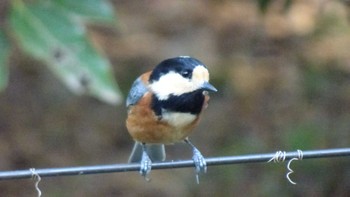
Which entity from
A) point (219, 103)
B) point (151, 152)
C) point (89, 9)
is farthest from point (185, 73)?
point (219, 103)

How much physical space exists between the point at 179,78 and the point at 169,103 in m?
0.13

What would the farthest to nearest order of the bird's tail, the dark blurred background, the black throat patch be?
1. the dark blurred background
2. the bird's tail
3. the black throat patch

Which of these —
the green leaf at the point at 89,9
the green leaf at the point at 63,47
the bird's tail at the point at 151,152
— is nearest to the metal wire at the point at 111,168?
the green leaf at the point at 63,47

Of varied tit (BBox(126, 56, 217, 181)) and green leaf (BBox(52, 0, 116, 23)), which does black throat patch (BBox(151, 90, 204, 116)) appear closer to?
varied tit (BBox(126, 56, 217, 181))

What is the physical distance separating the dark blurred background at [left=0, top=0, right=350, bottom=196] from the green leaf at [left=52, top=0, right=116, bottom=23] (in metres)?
1.74

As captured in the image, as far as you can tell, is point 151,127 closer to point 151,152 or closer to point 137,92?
point 137,92

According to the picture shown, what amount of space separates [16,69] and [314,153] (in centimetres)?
337

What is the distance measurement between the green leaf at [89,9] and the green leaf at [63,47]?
24mm

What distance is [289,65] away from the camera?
16.7 ft

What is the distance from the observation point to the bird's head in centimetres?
304

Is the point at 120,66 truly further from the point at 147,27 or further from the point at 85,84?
the point at 85,84

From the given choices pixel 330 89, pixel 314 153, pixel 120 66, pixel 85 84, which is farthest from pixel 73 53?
pixel 120 66

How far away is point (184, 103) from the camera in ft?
10.5

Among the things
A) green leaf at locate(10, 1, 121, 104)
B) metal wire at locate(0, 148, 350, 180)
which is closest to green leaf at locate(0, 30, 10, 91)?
green leaf at locate(10, 1, 121, 104)
